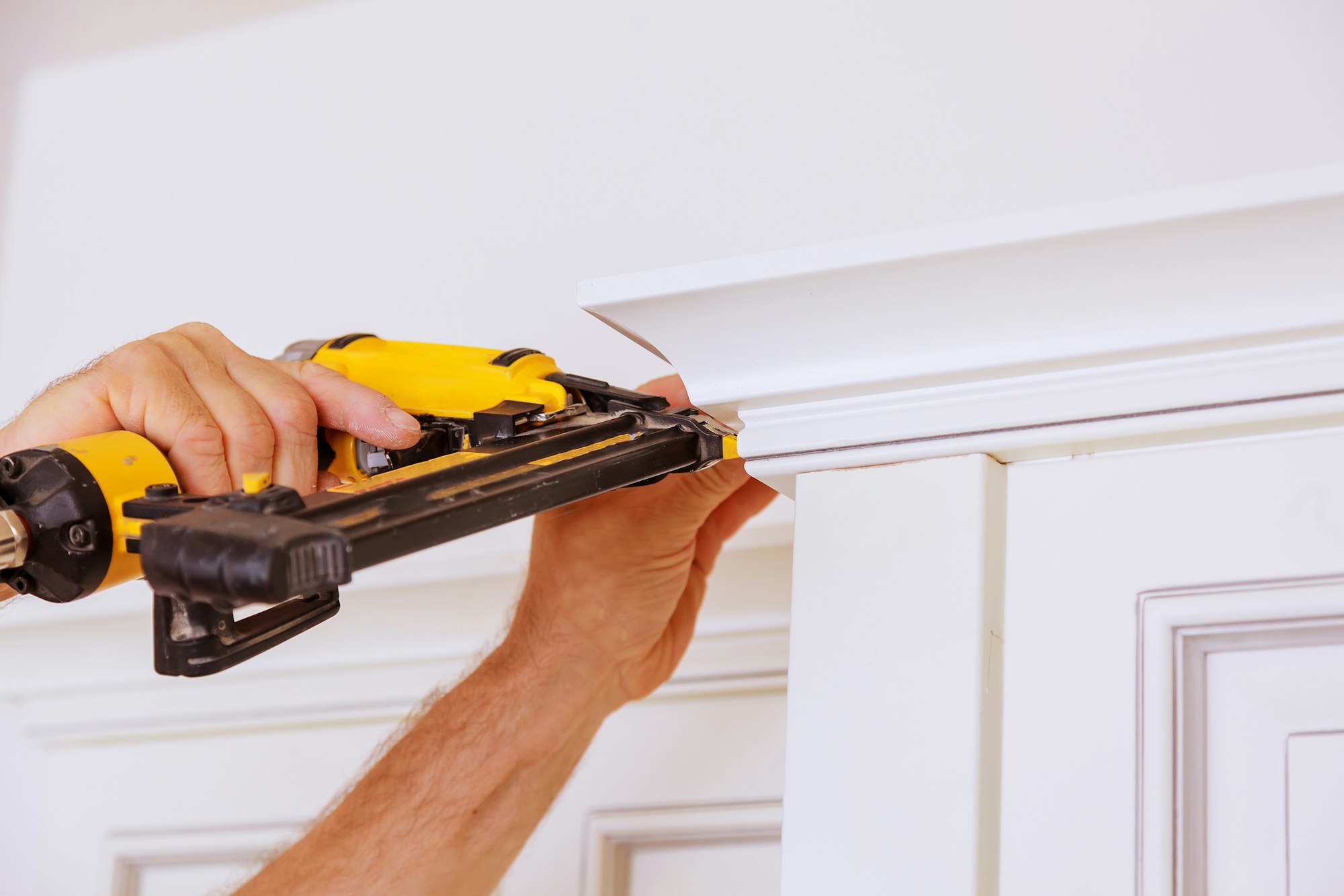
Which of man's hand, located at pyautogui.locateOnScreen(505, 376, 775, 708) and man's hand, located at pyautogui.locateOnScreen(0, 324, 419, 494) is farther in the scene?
man's hand, located at pyautogui.locateOnScreen(505, 376, 775, 708)

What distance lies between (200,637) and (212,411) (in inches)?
9.0

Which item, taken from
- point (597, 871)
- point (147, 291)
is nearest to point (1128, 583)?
point (597, 871)

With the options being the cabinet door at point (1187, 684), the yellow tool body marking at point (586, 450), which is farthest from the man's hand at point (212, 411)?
the cabinet door at point (1187, 684)

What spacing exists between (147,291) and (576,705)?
86cm

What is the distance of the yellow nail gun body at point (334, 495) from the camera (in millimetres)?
340

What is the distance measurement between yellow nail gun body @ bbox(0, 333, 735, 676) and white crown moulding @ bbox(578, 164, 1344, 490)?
81 millimetres

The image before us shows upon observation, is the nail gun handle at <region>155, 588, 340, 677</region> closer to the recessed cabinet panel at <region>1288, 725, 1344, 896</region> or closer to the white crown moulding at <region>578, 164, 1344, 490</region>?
the white crown moulding at <region>578, 164, 1344, 490</region>

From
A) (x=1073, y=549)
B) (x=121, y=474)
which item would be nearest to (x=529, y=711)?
(x=121, y=474)

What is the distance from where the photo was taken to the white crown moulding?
393 millimetres

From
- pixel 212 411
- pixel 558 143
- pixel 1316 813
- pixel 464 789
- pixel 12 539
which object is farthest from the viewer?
pixel 558 143

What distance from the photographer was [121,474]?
0.52 meters

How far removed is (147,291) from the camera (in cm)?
134

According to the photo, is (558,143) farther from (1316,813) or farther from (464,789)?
(1316,813)

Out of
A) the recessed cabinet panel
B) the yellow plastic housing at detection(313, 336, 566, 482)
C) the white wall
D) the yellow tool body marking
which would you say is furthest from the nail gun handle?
the white wall
